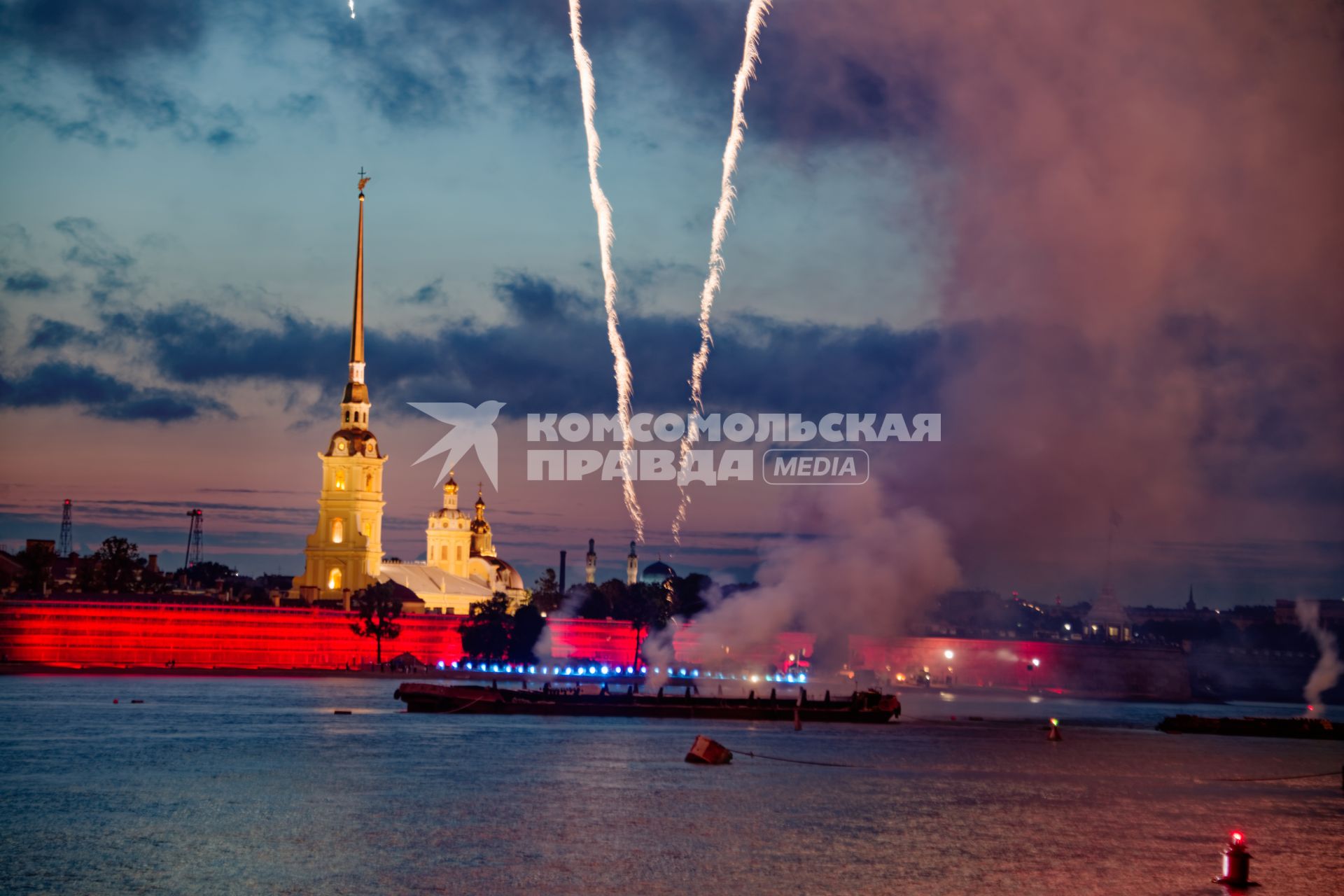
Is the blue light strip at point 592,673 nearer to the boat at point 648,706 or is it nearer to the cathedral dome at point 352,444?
the cathedral dome at point 352,444

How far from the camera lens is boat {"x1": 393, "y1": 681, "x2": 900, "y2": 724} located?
106 metres

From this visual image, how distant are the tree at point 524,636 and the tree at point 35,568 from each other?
55984 mm

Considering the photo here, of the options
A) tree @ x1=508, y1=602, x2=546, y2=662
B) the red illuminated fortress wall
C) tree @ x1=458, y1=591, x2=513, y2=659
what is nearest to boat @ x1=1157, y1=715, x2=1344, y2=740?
the red illuminated fortress wall

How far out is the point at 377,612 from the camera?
7298 inches

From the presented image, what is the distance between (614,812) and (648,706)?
58172 mm

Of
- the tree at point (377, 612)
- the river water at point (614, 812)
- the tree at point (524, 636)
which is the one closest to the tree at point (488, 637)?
the tree at point (524, 636)

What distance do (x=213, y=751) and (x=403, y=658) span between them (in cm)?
12140

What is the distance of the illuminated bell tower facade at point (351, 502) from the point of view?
184 meters

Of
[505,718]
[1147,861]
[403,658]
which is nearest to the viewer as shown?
[1147,861]

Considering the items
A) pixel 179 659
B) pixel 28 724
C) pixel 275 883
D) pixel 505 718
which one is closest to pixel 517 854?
pixel 275 883

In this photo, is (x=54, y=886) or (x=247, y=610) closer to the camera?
(x=54, y=886)

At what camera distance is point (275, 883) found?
33.7 meters

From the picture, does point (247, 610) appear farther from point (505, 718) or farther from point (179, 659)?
point (505, 718)

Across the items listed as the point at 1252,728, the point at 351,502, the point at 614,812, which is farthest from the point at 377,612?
the point at 614,812
